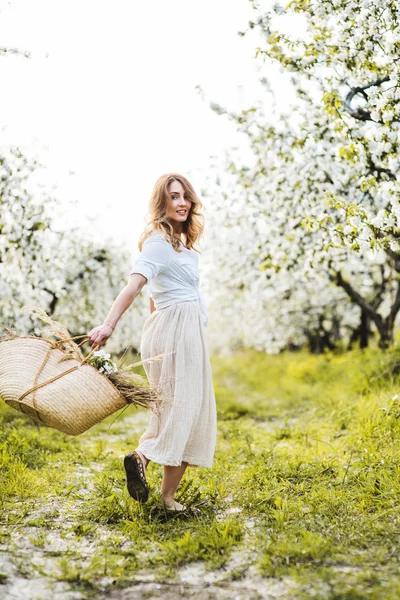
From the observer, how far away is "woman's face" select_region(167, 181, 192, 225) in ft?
12.6

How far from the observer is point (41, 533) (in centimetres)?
336

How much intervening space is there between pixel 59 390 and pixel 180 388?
0.73 meters

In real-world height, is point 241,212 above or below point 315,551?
above

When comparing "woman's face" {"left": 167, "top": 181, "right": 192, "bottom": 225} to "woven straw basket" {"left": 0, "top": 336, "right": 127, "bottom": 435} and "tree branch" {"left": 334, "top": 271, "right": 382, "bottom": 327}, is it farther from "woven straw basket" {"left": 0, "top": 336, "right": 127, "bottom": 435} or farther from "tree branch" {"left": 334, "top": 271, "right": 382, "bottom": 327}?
"tree branch" {"left": 334, "top": 271, "right": 382, "bottom": 327}

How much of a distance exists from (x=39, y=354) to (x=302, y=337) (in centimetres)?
1269

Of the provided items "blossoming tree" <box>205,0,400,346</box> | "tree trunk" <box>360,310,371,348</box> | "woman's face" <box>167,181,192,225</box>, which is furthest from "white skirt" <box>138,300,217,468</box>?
"tree trunk" <box>360,310,371,348</box>

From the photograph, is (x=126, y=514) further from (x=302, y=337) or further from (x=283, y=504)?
(x=302, y=337)

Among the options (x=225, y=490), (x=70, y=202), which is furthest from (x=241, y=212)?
(x=225, y=490)

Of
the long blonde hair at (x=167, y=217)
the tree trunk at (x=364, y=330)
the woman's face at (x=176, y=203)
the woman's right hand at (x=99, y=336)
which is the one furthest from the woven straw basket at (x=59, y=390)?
the tree trunk at (x=364, y=330)

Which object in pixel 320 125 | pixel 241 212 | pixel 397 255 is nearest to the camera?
pixel 320 125

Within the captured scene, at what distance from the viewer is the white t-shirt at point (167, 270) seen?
3592 millimetres

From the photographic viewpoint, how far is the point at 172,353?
11.9 feet

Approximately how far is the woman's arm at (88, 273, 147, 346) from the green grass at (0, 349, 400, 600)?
109cm

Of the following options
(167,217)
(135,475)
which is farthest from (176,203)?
(135,475)
